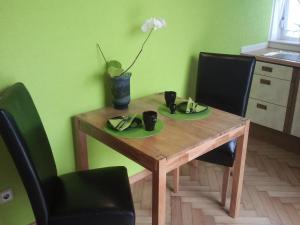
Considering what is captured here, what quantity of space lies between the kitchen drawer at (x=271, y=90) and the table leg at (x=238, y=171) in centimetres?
117

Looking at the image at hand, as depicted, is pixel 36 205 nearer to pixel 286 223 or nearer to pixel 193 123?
pixel 193 123

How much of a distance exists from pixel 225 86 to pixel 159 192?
107 centimetres

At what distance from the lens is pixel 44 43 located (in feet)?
5.50

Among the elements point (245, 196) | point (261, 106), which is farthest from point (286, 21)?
point (245, 196)

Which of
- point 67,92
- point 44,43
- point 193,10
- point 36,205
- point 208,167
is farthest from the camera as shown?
point 208,167

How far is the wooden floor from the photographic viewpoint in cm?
Answer: 209

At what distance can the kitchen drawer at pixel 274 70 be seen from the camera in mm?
2750

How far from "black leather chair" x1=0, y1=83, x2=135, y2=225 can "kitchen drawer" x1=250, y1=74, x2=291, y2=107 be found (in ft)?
5.91

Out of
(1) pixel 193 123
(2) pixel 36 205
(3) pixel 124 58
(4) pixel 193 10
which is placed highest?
(4) pixel 193 10

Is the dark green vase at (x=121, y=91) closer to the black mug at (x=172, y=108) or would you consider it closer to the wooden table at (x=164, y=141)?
the wooden table at (x=164, y=141)

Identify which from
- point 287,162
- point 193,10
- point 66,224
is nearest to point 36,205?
point 66,224

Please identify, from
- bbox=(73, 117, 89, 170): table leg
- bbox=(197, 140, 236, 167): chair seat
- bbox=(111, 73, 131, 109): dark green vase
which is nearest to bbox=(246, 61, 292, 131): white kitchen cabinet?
bbox=(197, 140, 236, 167): chair seat

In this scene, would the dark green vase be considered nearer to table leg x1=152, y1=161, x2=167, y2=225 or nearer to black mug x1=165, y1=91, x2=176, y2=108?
black mug x1=165, y1=91, x2=176, y2=108

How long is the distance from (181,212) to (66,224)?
0.95 m
